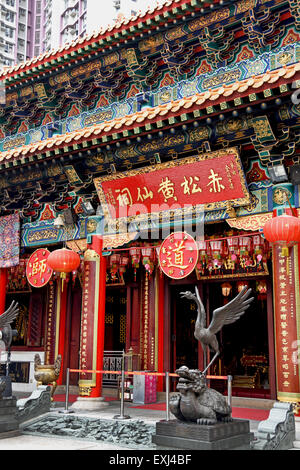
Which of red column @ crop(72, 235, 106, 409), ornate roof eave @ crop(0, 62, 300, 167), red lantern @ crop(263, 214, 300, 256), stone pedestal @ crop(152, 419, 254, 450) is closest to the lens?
stone pedestal @ crop(152, 419, 254, 450)

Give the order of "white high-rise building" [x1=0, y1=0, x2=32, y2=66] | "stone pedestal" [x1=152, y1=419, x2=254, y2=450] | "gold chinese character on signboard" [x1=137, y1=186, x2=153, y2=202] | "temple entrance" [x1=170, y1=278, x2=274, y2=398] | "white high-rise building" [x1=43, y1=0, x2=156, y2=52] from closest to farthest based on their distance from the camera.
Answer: "stone pedestal" [x1=152, y1=419, x2=254, y2=450], "gold chinese character on signboard" [x1=137, y1=186, x2=153, y2=202], "temple entrance" [x1=170, y1=278, x2=274, y2=398], "white high-rise building" [x1=43, y1=0, x2=156, y2=52], "white high-rise building" [x1=0, y1=0, x2=32, y2=66]

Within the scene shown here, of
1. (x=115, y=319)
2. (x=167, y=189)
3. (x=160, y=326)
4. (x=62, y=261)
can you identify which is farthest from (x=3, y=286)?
(x=167, y=189)

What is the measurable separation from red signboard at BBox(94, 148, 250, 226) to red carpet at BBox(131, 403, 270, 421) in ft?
11.4

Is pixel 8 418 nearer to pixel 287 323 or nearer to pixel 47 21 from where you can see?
pixel 287 323

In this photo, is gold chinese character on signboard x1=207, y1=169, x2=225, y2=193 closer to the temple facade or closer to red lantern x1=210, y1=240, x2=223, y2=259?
the temple facade

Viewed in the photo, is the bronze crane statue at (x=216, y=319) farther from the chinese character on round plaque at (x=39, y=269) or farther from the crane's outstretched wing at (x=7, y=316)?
the chinese character on round plaque at (x=39, y=269)

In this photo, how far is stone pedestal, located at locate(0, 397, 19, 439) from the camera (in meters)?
6.57

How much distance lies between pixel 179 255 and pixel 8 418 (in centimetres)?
350

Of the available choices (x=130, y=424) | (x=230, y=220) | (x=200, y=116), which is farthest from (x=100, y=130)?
(x=130, y=424)

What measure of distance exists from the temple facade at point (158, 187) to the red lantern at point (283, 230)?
0.33m

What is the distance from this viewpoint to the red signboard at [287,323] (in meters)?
6.46

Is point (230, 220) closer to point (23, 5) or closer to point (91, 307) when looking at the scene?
point (91, 307)

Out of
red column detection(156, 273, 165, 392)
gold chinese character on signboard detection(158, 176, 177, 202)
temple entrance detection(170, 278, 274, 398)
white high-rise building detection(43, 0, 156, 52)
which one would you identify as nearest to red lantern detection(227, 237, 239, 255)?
gold chinese character on signboard detection(158, 176, 177, 202)

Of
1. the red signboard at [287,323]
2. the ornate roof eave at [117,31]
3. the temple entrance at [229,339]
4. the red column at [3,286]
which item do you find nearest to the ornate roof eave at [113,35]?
the ornate roof eave at [117,31]
